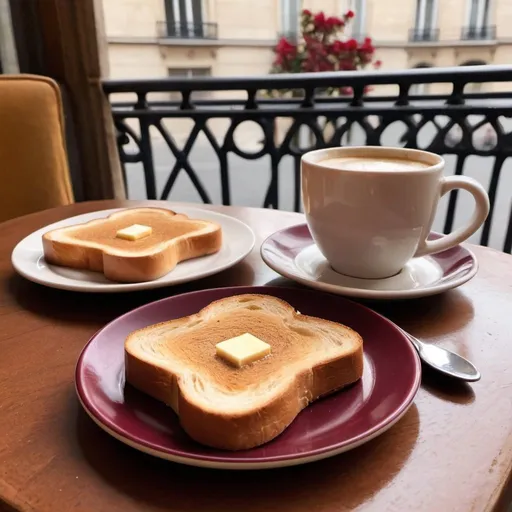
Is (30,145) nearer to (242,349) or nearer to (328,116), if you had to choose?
(328,116)

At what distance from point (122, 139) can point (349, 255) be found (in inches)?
52.5

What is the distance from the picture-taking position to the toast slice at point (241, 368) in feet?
1.08

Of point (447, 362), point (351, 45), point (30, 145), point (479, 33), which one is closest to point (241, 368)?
point (447, 362)

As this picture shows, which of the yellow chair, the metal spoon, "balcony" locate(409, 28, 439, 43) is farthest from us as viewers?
"balcony" locate(409, 28, 439, 43)

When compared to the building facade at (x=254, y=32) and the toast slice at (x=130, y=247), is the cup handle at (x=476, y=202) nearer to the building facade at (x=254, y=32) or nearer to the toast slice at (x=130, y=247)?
the toast slice at (x=130, y=247)

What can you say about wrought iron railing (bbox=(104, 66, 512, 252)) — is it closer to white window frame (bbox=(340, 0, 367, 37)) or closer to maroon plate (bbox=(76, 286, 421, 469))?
maroon plate (bbox=(76, 286, 421, 469))

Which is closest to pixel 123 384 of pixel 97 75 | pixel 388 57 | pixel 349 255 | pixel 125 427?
pixel 125 427

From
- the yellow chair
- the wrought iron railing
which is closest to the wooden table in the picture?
the yellow chair

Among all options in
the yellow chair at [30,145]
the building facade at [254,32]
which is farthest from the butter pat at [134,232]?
the building facade at [254,32]

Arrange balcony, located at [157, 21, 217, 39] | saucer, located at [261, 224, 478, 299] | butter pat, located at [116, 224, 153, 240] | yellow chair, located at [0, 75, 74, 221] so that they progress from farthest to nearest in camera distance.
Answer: balcony, located at [157, 21, 217, 39]
yellow chair, located at [0, 75, 74, 221]
butter pat, located at [116, 224, 153, 240]
saucer, located at [261, 224, 478, 299]

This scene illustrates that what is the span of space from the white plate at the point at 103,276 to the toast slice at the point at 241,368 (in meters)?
0.11

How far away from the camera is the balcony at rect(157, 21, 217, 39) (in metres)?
3.17

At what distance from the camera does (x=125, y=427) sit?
0.33 meters

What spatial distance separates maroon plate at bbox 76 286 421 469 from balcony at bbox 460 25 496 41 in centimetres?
291
